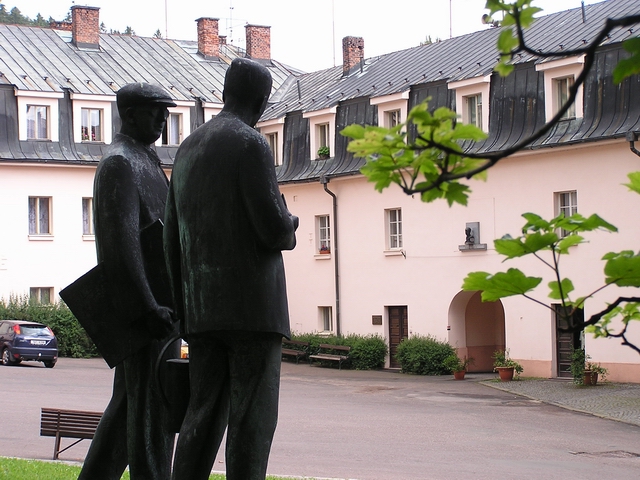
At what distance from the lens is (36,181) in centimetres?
3869

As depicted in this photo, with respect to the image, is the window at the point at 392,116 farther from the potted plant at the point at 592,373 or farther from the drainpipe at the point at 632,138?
the potted plant at the point at 592,373

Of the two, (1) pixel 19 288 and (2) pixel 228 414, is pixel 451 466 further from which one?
(1) pixel 19 288

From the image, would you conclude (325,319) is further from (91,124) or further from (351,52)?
(91,124)

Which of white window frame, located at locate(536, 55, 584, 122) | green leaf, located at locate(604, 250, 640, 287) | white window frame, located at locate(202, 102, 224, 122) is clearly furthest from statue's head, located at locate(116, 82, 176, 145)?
white window frame, located at locate(202, 102, 224, 122)

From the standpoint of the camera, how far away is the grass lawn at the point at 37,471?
379 inches

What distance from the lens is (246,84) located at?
5.64 meters

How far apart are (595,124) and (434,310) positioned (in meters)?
7.79

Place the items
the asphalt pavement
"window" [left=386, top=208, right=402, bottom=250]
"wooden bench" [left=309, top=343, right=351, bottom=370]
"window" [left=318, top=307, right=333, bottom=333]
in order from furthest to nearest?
"window" [left=318, top=307, right=333, bottom=333]
"window" [left=386, top=208, right=402, bottom=250]
"wooden bench" [left=309, top=343, right=351, bottom=370]
the asphalt pavement

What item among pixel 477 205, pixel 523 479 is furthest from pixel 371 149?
pixel 477 205

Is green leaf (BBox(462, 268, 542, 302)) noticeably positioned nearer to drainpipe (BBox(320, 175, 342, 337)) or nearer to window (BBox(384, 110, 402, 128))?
A: window (BBox(384, 110, 402, 128))

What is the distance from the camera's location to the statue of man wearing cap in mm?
6207

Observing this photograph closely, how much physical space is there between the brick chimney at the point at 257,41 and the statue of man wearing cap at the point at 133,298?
42392 mm

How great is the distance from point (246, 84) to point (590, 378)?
23261mm

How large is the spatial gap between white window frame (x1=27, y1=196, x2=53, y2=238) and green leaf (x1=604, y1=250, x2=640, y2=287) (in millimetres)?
37683
